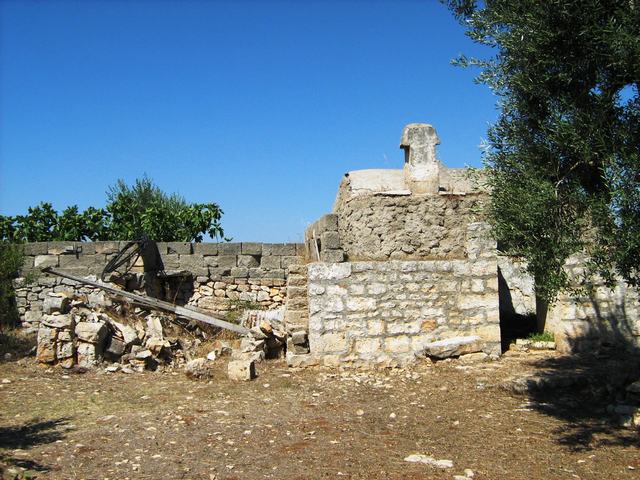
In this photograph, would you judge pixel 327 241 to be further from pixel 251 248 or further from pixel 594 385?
pixel 594 385

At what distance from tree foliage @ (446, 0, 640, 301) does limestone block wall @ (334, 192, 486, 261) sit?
3.86 m

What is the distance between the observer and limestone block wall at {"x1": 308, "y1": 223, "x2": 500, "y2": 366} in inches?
363

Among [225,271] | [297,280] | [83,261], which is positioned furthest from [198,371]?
[83,261]

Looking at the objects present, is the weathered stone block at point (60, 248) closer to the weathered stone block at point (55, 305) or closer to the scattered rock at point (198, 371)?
the weathered stone block at point (55, 305)

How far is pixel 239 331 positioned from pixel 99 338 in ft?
8.72

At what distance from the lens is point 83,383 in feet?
28.9

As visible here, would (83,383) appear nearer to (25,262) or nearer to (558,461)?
(25,262)

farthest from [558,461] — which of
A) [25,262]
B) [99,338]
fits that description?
[25,262]

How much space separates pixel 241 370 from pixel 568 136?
5765 millimetres

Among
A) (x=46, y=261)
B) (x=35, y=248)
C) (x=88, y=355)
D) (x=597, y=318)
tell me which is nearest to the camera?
(x=597, y=318)

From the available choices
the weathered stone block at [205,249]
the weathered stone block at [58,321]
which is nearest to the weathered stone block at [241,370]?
the weathered stone block at [58,321]

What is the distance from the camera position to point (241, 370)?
29.1ft

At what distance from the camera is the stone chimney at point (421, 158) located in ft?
33.5

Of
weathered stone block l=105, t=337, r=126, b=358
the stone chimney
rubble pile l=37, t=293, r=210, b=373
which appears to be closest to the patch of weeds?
rubble pile l=37, t=293, r=210, b=373
